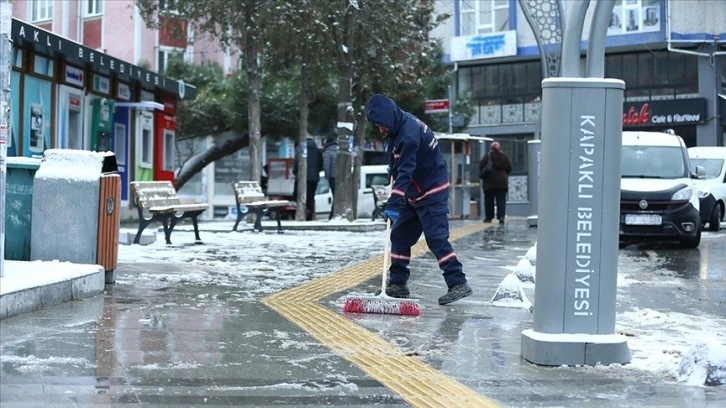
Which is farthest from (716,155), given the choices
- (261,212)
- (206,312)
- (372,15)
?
(206,312)

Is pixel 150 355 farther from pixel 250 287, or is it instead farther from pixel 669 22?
pixel 669 22

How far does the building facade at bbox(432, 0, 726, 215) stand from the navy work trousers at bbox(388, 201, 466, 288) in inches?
1157

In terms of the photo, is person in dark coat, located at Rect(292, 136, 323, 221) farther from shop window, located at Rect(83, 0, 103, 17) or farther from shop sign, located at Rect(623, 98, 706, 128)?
shop window, located at Rect(83, 0, 103, 17)

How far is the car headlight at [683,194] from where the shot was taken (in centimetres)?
1656

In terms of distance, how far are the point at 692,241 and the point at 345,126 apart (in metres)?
7.84

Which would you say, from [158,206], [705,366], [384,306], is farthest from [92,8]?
[705,366]

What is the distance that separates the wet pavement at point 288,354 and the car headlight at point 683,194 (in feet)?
20.0

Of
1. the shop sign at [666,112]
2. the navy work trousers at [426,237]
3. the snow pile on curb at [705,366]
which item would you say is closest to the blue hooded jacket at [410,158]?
the navy work trousers at [426,237]

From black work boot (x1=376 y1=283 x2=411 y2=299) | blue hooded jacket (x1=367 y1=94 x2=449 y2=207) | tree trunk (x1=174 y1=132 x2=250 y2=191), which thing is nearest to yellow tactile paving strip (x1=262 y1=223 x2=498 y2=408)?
Result: black work boot (x1=376 y1=283 x2=411 y2=299)

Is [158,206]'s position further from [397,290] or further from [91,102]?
[91,102]

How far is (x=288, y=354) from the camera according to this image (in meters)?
6.50

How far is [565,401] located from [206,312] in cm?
344

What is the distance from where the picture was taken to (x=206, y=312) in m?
8.15

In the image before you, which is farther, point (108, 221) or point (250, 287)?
point (250, 287)
